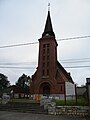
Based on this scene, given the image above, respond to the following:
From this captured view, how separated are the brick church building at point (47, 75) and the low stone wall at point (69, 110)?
16778 millimetres

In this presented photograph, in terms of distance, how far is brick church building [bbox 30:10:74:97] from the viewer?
3350cm

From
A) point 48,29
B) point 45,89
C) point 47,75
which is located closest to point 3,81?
point 48,29

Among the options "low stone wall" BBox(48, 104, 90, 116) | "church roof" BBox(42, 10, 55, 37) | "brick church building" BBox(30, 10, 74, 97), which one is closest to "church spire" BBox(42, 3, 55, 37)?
"church roof" BBox(42, 10, 55, 37)

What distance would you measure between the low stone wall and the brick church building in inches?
661

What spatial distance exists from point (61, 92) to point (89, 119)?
19893mm

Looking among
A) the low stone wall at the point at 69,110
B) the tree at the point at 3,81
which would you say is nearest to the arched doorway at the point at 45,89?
the low stone wall at the point at 69,110

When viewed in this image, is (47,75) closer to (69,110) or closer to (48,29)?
(48,29)

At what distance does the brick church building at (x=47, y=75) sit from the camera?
110 ft

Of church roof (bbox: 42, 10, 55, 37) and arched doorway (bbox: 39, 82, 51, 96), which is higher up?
church roof (bbox: 42, 10, 55, 37)

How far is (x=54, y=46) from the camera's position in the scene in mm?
37188

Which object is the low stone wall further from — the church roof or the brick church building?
the church roof

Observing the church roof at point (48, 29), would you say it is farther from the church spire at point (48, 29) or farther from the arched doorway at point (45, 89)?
the arched doorway at point (45, 89)

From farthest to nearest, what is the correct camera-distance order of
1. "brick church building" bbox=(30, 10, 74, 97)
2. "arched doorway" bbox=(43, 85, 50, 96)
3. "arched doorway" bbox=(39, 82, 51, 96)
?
"arched doorway" bbox=(43, 85, 50, 96)
"arched doorway" bbox=(39, 82, 51, 96)
"brick church building" bbox=(30, 10, 74, 97)

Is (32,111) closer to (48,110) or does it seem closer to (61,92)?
(48,110)
